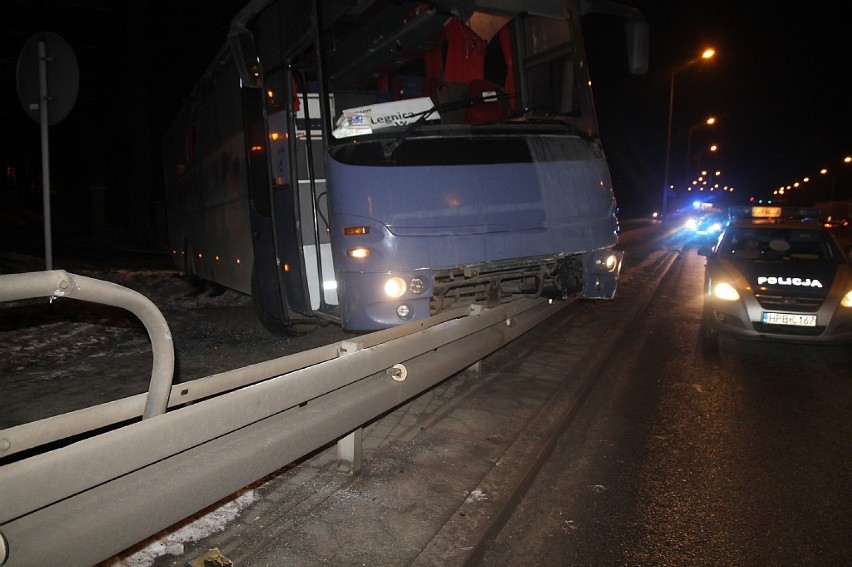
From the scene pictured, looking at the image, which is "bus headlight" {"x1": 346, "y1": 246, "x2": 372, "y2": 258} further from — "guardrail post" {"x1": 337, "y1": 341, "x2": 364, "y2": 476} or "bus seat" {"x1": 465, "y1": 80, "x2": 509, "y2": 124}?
"bus seat" {"x1": 465, "y1": 80, "x2": 509, "y2": 124}

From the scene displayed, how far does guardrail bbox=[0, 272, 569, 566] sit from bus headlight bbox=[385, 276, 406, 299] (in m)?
0.80

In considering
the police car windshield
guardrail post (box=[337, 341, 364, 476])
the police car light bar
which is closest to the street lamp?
the police car light bar

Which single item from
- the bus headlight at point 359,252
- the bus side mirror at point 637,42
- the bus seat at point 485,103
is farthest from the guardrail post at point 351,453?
the bus side mirror at point 637,42

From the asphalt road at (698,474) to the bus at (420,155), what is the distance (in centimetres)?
146

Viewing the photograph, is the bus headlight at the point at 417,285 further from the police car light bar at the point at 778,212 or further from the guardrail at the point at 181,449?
the police car light bar at the point at 778,212

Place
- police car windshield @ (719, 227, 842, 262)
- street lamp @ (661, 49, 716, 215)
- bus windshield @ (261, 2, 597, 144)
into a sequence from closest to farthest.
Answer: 1. bus windshield @ (261, 2, 597, 144)
2. police car windshield @ (719, 227, 842, 262)
3. street lamp @ (661, 49, 716, 215)

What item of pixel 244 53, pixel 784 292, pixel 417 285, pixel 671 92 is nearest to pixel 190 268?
pixel 244 53

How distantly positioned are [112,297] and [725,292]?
7.06 m

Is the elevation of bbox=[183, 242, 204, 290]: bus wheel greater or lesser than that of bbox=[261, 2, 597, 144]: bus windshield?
lesser

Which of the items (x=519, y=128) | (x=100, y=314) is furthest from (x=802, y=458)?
(x=100, y=314)

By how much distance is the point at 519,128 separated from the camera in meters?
5.81

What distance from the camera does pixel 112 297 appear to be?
226 centimetres

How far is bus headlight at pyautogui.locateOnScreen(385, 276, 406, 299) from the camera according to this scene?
5.14m

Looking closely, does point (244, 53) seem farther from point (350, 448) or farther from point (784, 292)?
point (784, 292)
